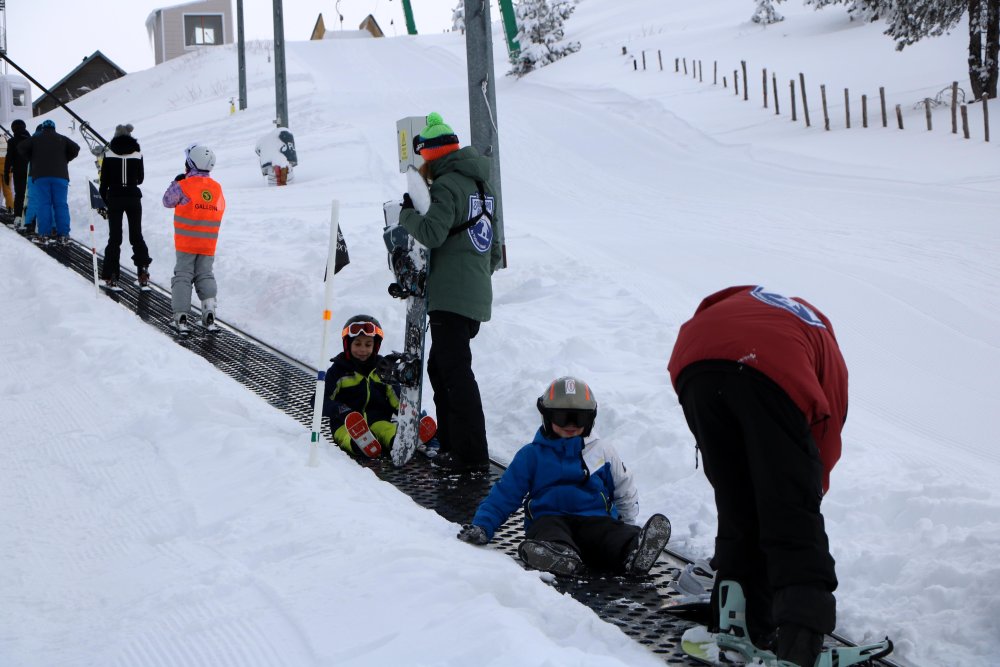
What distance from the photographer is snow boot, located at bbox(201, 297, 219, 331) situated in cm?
991

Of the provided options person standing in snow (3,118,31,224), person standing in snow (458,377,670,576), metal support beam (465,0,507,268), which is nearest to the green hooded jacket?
person standing in snow (458,377,670,576)

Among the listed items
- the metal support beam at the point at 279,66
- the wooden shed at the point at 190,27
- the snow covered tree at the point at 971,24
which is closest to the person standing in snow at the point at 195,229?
the metal support beam at the point at 279,66

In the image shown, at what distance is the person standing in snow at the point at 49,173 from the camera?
13.6 metres

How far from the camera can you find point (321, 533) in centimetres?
462

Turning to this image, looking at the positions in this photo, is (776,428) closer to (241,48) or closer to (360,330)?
(360,330)

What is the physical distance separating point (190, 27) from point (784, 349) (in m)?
58.4

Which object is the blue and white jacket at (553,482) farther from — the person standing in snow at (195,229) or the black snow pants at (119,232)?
the black snow pants at (119,232)

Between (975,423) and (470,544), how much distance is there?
461 centimetres

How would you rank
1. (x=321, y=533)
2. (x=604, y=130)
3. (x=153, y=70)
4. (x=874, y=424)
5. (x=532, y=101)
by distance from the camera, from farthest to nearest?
(x=153, y=70)
(x=532, y=101)
(x=604, y=130)
(x=874, y=424)
(x=321, y=533)

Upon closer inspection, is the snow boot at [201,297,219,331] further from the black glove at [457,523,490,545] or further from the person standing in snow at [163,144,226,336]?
the black glove at [457,523,490,545]

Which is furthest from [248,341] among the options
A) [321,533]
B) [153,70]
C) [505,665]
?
[153,70]

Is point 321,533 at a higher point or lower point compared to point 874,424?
higher

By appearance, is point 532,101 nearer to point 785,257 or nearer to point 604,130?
point 604,130

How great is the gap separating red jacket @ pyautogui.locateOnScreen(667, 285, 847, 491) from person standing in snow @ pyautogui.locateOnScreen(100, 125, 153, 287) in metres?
8.85
